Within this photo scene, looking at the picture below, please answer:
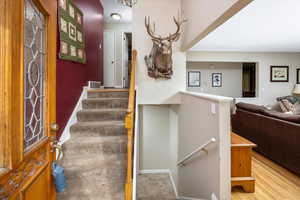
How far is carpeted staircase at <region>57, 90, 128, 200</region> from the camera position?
6.52 ft

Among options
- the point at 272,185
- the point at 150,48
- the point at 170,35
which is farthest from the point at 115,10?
the point at 272,185

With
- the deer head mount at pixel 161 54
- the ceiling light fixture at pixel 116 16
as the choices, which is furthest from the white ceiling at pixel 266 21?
the ceiling light fixture at pixel 116 16

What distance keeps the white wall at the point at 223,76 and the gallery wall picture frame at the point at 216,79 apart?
0.11 meters

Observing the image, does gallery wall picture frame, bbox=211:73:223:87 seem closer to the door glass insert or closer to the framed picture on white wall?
the framed picture on white wall

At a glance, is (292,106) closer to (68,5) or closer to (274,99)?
(274,99)

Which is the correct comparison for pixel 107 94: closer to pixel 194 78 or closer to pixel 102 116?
pixel 102 116

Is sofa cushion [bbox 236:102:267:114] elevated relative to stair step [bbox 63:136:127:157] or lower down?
elevated

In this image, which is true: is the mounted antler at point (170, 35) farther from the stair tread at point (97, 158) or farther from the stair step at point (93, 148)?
the stair tread at point (97, 158)

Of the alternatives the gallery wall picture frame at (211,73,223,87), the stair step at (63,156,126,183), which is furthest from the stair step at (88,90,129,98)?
the gallery wall picture frame at (211,73,223,87)

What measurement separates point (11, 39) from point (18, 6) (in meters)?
0.27

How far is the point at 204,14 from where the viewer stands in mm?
2346

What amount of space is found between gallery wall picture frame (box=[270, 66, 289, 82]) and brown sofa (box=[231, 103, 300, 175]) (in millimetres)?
2425

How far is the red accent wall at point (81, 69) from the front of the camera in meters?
2.50

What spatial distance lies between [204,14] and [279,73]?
471cm
